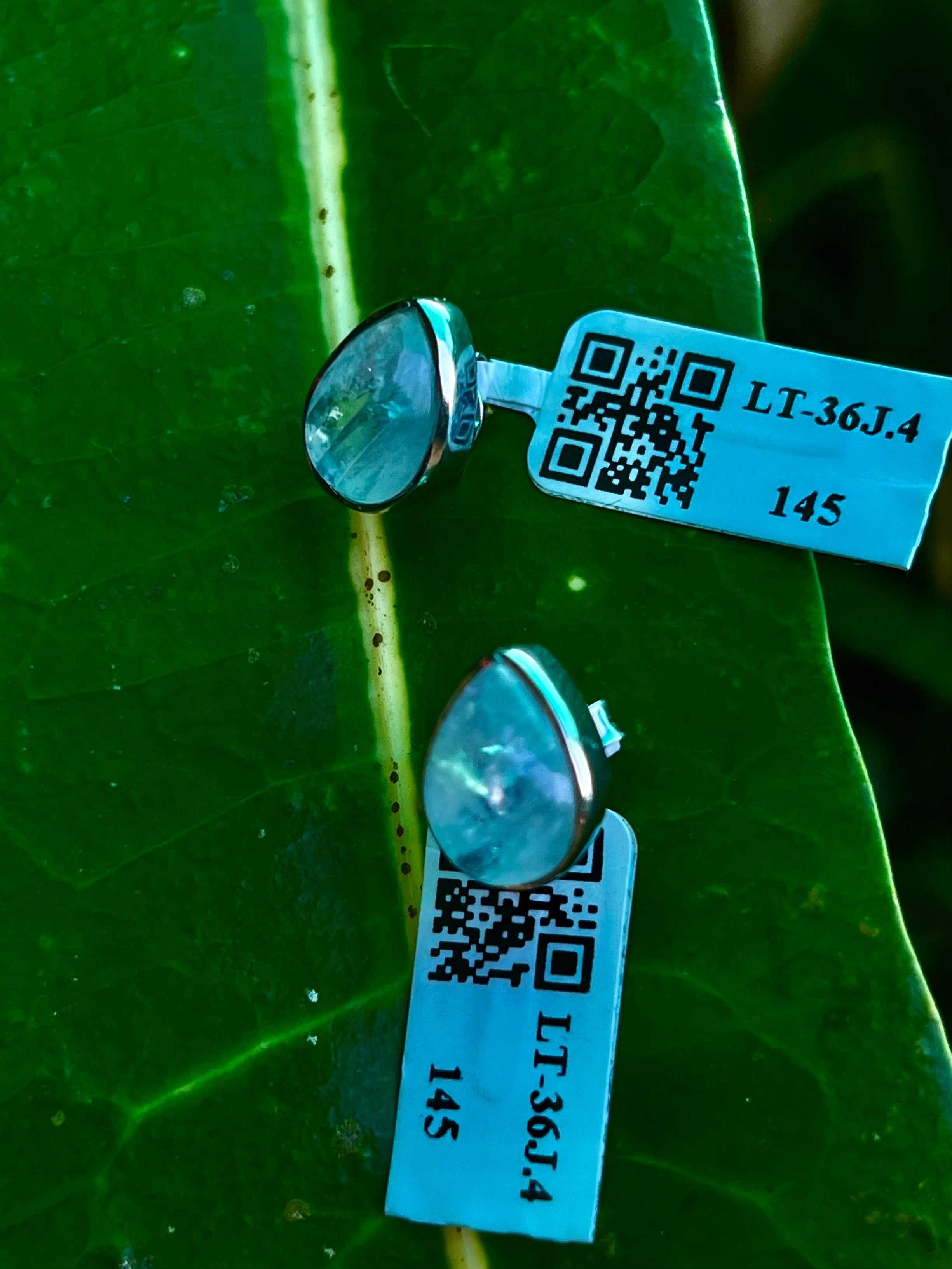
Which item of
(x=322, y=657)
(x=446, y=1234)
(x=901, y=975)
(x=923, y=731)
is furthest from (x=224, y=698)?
(x=923, y=731)

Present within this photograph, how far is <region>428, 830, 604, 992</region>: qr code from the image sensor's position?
88 cm

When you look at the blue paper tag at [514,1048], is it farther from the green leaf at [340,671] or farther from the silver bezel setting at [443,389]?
→ the silver bezel setting at [443,389]

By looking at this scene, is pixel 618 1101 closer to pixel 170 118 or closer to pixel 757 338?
pixel 757 338

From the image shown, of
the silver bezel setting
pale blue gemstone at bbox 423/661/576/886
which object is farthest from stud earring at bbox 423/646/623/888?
the silver bezel setting

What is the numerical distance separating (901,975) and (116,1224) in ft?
2.01

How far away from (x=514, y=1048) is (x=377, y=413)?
0.49 metres

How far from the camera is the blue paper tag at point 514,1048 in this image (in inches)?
33.8

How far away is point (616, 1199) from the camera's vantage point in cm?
85

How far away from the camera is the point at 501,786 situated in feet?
2.70

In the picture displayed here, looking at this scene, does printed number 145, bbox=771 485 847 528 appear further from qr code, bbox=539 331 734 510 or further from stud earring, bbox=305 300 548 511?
stud earring, bbox=305 300 548 511

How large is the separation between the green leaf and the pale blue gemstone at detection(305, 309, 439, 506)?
0.05m

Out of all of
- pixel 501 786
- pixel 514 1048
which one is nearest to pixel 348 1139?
pixel 514 1048

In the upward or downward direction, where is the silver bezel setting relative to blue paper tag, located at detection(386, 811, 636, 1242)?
upward

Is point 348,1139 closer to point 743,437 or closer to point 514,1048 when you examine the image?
point 514,1048
